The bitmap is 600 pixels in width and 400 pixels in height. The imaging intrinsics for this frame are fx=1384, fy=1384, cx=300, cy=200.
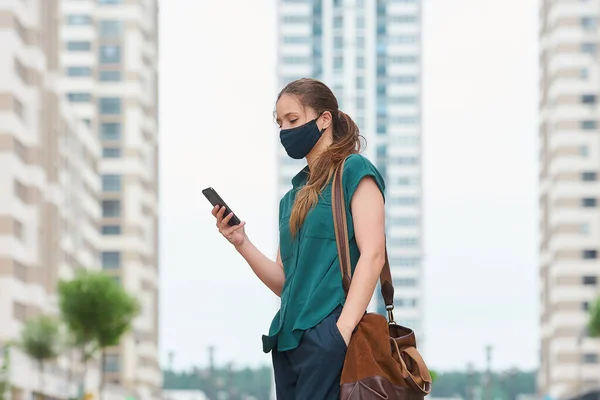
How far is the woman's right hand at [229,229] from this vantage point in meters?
4.65

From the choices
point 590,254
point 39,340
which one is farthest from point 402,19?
point 39,340

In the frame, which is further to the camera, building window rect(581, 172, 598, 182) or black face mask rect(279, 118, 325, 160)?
building window rect(581, 172, 598, 182)

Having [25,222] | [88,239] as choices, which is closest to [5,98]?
[25,222]

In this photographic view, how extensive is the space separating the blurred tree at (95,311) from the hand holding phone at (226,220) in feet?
171

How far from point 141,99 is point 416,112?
57661 mm

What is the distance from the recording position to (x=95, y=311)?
56.9 m

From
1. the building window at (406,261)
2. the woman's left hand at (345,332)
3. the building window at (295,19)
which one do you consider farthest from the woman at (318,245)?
the building window at (406,261)

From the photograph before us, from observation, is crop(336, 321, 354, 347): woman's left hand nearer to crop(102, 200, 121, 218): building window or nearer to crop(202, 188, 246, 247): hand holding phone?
crop(202, 188, 246, 247): hand holding phone

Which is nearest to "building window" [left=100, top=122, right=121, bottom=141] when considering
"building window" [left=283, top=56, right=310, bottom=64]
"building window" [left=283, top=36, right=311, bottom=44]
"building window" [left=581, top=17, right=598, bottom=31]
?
"building window" [left=581, top=17, right=598, bottom=31]

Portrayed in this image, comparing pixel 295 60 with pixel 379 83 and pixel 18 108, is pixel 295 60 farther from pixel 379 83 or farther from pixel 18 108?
pixel 18 108

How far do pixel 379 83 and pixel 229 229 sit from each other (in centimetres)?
15820

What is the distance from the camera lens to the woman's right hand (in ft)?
15.3

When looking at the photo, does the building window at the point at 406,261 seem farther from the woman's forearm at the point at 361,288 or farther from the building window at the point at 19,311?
the woman's forearm at the point at 361,288

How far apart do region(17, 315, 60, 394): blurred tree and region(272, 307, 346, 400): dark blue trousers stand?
55.2m
